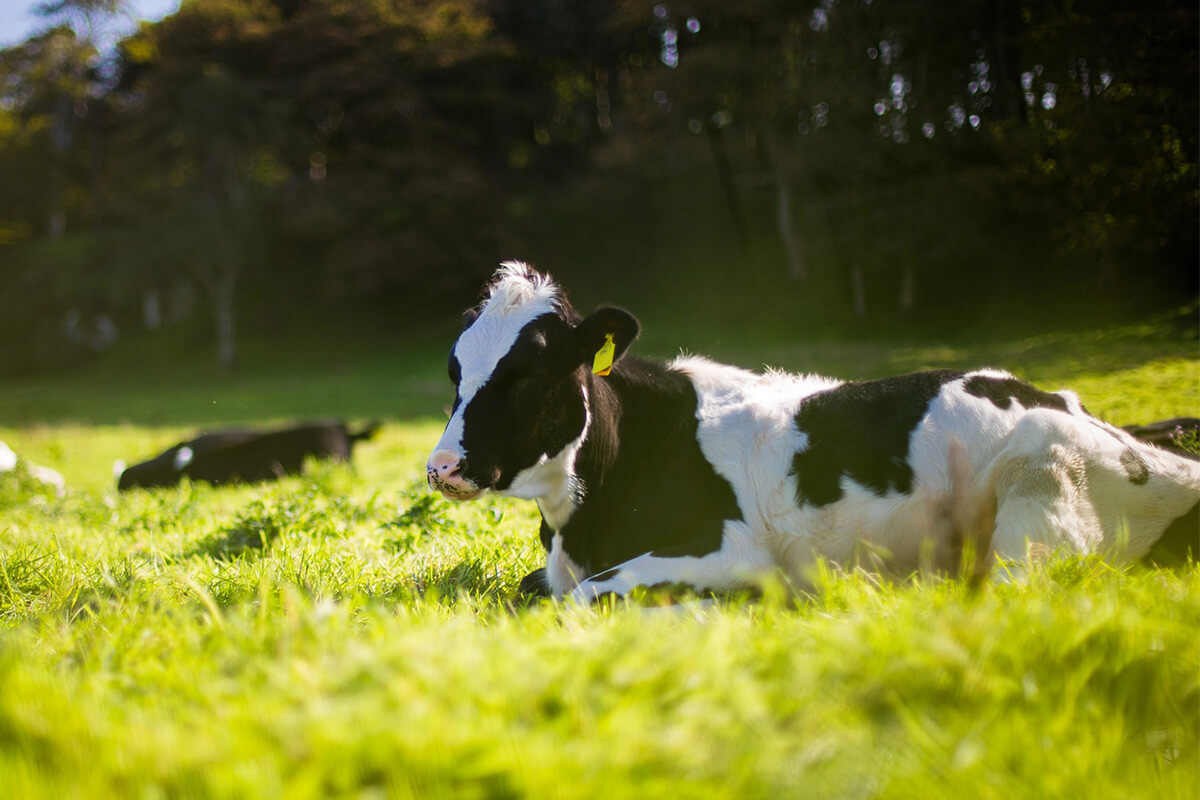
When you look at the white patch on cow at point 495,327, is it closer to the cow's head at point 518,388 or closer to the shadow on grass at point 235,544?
the cow's head at point 518,388

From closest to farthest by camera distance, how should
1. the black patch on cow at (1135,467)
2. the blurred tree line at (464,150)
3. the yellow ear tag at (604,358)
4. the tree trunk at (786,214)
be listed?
the black patch on cow at (1135,467) < the yellow ear tag at (604,358) < the blurred tree line at (464,150) < the tree trunk at (786,214)

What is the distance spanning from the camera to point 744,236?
30.6 meters

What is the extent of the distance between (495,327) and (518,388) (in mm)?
323

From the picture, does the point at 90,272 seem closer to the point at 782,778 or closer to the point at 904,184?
the point at 904,184

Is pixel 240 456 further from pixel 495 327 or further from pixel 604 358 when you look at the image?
pixel 604 358

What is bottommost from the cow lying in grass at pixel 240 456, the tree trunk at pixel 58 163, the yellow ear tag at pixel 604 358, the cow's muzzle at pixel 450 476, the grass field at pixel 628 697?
the cow lying in grass at pixel 240 456

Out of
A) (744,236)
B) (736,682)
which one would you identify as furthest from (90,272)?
(736,682)

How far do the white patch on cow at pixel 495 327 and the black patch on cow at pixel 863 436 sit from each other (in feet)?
4.41

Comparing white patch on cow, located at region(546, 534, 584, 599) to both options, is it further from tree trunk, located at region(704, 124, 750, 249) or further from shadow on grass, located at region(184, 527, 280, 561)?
tree trunk, located at region(704, 124, 750, 249)

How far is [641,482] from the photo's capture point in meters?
4.09

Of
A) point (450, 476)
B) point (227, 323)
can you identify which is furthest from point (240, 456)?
point (227, 323)

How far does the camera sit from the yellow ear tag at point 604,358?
402cm

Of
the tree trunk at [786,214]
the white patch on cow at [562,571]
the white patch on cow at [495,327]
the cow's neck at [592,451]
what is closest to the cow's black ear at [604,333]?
the cow's neck at [592,451]

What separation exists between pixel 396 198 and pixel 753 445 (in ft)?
97.5
